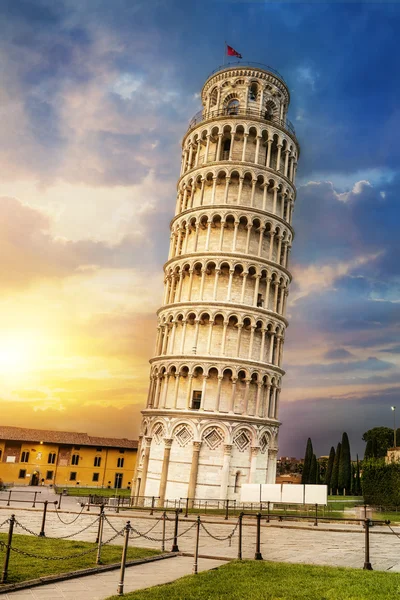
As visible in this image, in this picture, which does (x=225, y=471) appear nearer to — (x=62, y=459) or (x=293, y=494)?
(x=293, y=494)

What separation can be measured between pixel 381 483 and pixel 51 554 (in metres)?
39.6

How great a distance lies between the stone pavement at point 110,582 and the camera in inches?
422

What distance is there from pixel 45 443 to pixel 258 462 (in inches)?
1704

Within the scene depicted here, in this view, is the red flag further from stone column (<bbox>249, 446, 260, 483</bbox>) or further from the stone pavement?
the stone pavement

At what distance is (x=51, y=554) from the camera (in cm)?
1519

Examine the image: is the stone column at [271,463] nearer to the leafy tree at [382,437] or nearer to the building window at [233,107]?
the building window at [233,107]

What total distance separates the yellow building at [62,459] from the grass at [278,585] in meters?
66.3

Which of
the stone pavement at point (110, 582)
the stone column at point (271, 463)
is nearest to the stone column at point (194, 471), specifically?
the stone column at point (271, 463)

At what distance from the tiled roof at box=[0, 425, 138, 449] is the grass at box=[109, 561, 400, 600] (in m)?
66.3

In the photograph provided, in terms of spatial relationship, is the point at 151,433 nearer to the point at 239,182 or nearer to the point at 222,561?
the point at 239,182

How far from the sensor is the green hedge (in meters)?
45.9

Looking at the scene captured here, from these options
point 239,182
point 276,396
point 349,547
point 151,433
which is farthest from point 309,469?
point 349,547

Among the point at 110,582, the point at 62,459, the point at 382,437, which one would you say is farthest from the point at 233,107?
the point at 382,437

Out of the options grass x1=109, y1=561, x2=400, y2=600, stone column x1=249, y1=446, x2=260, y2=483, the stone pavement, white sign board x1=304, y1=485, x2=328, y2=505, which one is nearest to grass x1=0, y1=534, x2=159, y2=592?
the stone pavement
